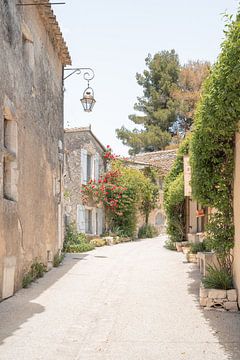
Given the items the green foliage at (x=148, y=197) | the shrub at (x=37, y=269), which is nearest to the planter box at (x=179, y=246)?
the shrub at (x=37, y=269)

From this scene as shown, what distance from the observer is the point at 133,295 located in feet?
27.5

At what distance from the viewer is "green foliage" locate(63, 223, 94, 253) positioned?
1609cm

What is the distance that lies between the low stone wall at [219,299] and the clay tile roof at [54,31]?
6.93 metres

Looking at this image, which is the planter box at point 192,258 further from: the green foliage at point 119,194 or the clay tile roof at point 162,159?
the clay tile roof at point 162,159

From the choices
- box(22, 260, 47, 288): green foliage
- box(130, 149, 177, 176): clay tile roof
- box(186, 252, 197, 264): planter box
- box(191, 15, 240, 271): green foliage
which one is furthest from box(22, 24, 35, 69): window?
box(130, 149, 177, 176): clay tile roof

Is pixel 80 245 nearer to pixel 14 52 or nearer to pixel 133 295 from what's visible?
pixel 133 295

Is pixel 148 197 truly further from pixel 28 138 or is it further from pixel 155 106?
pixel 28 138

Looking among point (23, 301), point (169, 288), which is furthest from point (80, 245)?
point (23, 301)

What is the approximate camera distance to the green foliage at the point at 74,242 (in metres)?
16.1

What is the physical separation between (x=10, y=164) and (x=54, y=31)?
5.12 metres

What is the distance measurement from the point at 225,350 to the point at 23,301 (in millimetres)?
3778

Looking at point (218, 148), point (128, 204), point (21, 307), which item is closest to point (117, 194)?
point (128, 204)

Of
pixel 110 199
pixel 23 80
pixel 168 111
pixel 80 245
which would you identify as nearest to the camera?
pixel 23 80

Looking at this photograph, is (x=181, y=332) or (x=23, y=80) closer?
(x=181, y=332)
